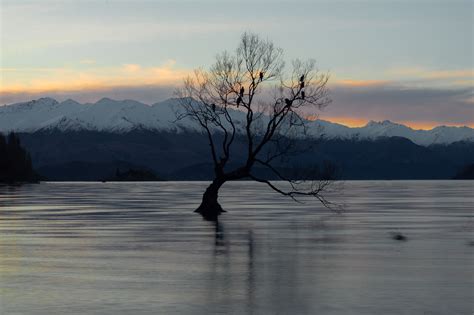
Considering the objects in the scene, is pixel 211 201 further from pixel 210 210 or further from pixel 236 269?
pixel 236 269

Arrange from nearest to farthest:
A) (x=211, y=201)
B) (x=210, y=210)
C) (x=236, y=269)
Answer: (x=236, y=269) → (x=211, y=201) → (x=210, y=210)

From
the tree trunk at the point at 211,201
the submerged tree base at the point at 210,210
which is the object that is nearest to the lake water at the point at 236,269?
the tree trunk at the point at 211,201

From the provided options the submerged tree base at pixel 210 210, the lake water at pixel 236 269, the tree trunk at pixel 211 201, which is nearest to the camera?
the lake water at pixel 236 269

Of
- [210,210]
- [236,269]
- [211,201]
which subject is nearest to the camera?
[236,269]

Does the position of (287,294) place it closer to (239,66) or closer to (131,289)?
(131,289)

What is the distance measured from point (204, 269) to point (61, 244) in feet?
41.3

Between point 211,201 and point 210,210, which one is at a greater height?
point 211,201

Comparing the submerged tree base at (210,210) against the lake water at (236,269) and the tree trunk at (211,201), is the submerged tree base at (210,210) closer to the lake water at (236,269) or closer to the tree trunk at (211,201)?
the tree trunk at (211,201)

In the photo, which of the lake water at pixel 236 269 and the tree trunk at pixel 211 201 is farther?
the tree trunk at pixel 211 201

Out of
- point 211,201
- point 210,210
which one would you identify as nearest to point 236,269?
point 211,201

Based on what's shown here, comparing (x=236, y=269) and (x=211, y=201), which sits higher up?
(x=211, y=201)

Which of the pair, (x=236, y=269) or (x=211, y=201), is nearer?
(x=236, y=269)

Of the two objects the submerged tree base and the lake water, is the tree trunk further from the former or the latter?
the lake water

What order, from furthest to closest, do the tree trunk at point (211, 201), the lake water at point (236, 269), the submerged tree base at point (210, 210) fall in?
the submerged tree base at point (210, 210)
the tree trunk at point (211, 201)
the lake water at point (236, 269)
